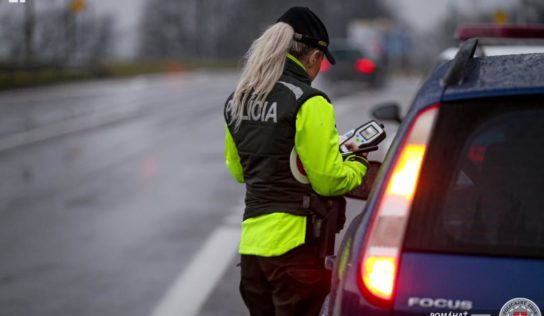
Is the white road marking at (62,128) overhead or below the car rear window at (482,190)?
below

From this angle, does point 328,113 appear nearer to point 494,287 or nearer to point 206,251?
point 494,287

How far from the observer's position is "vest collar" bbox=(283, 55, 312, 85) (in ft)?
13.6

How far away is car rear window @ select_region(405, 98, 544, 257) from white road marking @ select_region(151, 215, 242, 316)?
4.25 meters

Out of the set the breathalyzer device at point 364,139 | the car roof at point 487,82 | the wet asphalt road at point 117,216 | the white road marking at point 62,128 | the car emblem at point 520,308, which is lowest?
the white road marking at point 62,128

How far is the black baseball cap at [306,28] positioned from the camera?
13.7ft

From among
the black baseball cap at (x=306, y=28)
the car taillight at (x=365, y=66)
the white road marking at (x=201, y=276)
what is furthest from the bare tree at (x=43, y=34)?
the black baseball cap at (x=306, y=28)

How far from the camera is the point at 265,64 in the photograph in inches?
161

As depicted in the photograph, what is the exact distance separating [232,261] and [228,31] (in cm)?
10260

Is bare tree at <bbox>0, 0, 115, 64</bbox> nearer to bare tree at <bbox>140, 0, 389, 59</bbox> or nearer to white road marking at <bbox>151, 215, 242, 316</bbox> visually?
white road marking at <bbox>151, 215, 242, 316</bbox>

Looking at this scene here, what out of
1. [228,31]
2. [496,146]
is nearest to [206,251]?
[496,146]

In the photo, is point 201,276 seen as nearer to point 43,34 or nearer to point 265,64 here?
point 265,64

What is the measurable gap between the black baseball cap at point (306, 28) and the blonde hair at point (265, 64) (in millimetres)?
24

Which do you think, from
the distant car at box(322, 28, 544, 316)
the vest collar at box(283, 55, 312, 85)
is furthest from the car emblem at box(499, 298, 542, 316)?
the vest collar at box(283, 55, 312, 85)

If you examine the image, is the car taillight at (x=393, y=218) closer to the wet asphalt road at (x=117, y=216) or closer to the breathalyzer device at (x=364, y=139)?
the breathalyzer device at (x=364, y=139)
